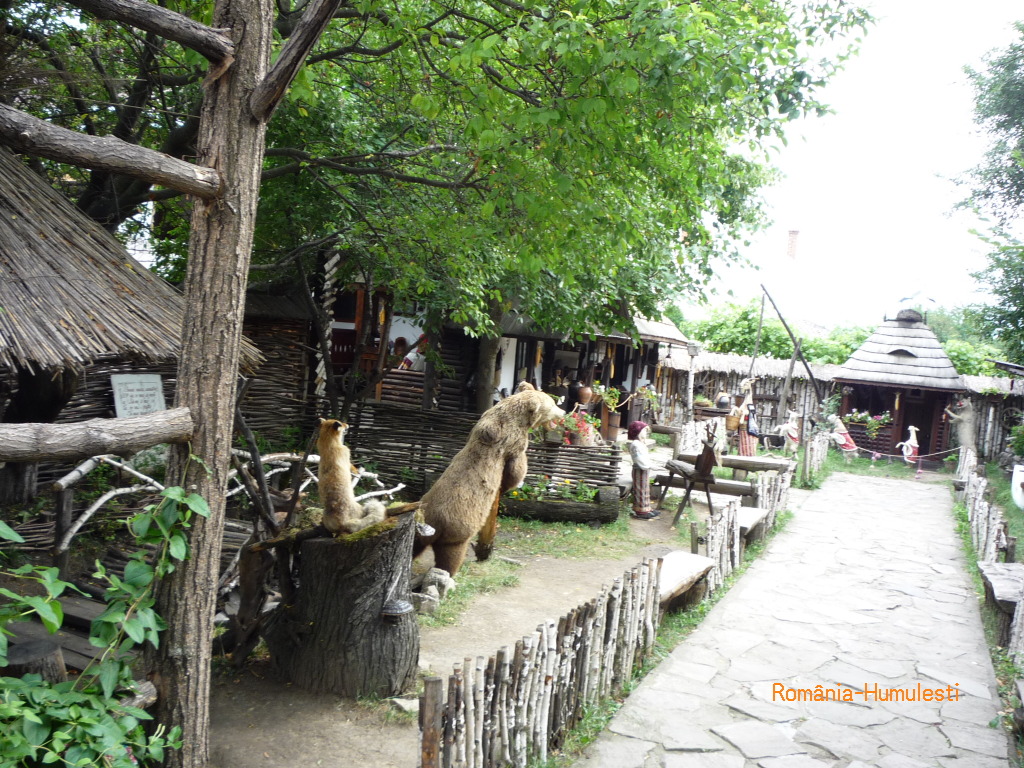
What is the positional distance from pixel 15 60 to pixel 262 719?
4.77 metres

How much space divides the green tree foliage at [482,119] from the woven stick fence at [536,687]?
274 cm

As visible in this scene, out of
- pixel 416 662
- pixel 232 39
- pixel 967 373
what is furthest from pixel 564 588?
pixel 967 373

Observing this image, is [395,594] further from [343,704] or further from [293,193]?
[293,193]

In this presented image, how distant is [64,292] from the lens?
4340mm

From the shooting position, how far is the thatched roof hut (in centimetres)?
407

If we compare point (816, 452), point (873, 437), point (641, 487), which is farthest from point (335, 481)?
point (873, 437)

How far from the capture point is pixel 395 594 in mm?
4867

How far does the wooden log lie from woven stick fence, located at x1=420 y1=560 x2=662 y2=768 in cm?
151

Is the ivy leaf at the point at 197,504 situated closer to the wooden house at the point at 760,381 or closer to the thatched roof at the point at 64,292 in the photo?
the thatched roof at the point at 64,292

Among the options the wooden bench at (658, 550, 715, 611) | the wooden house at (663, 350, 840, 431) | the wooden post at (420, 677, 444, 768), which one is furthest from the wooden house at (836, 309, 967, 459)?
the wooden post at (420, 677, 444, 768)

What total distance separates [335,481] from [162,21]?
8.81 feet

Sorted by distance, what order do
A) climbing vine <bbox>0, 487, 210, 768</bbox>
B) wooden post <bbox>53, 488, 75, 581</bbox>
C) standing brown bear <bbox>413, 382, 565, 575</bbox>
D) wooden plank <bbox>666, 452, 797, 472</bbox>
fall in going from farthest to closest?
1. wooden plank <bbox>666, 452, 797, 472</bbox>
2. standing brown bear <bbox>413, 382, 565, 575</bbox>
3. wooden post <bbox>53, 488, 75, 581</bbox>
4. climbing vine <bbox>0, 487, 210, 768</bbox>

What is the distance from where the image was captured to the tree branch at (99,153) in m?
2.63

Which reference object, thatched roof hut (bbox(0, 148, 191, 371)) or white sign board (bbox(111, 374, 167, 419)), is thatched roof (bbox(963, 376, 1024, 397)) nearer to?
white sign board (bbox(111, 374, 167, 419))
